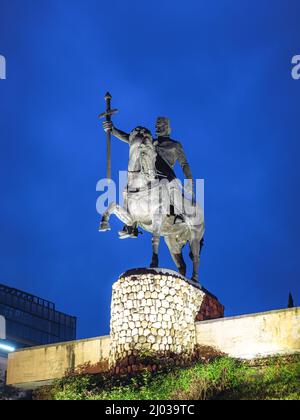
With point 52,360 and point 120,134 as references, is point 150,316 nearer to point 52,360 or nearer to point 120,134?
point 52,360

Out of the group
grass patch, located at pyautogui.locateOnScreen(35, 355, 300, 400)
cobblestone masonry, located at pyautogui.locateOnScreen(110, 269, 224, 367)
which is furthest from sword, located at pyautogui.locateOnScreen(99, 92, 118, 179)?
grass patch, located at pyautogui.locateOnScreen(35, 355, 300, 400)

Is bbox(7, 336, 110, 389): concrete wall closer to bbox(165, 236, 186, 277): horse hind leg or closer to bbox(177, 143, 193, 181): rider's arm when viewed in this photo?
bbox(165, 236, 186, 277): horse hind leg

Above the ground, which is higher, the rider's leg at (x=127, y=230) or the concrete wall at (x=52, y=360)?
the rider's leg at (x=127, y=230)

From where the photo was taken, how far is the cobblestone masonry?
17797 mm

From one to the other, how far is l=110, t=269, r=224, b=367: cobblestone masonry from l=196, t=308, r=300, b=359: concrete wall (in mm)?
644

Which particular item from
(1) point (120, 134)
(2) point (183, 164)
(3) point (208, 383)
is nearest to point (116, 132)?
(1) point (120, 134)

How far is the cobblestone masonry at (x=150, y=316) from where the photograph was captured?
17797 millimetres

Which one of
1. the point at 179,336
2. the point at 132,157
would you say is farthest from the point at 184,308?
the point at 132,157

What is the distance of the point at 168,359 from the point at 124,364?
1.00m

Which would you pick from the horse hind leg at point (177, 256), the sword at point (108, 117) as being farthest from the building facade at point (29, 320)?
the sword at point (108, 117)

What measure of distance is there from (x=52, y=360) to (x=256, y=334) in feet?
19.3

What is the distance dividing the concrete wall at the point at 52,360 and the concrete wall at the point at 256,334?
2699 millimetres

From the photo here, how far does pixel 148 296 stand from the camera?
1814 centimetres

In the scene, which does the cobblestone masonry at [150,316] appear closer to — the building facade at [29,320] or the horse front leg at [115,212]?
the horse front leg at [115,212]
